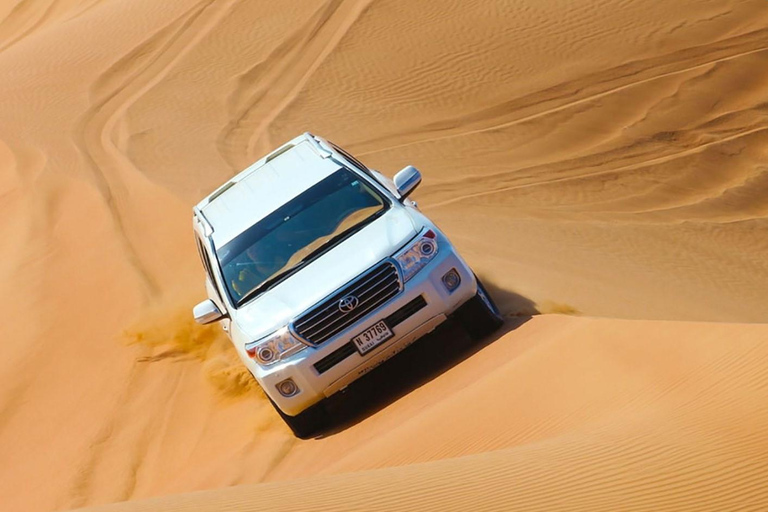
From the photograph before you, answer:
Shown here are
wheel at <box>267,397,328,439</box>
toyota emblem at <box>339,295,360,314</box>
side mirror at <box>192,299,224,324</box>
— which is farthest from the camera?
side mirror at <box>192,299,224,324</box>

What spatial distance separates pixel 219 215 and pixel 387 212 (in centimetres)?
157

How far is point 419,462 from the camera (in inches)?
237

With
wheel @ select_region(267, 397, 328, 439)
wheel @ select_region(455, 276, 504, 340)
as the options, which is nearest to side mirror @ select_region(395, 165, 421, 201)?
wheel @ select_region(455, 276, 504, 340)

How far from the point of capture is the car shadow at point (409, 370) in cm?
741

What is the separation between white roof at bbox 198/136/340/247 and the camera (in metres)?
7.98

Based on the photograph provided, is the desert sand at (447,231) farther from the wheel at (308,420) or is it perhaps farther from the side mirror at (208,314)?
the side mirror at (208,314)

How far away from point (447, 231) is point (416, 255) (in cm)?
500

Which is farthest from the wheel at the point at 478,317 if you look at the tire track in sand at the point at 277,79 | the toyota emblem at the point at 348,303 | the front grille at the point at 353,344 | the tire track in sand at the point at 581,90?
the tire track in sand at the point at 277,79

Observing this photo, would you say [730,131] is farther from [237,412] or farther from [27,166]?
[27,166]

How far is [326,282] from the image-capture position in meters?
6.97

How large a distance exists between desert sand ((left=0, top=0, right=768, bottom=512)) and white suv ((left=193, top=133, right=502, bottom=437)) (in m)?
0.49

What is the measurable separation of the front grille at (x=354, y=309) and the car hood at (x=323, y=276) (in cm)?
6

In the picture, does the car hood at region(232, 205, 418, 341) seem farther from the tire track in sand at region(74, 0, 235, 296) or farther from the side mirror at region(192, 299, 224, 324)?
the tire track in sand at region(74, 0, 235, 296)

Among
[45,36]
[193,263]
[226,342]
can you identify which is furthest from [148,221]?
[45,36]
